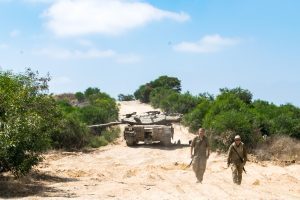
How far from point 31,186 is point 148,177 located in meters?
4.07

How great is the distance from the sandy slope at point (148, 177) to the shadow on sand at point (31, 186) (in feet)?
0.10

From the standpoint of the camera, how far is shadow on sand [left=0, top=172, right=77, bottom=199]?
50.6ft

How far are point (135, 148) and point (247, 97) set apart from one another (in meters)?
18.3

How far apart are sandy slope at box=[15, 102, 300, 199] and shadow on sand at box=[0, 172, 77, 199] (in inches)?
1.3

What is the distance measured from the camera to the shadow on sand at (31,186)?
15.4 m

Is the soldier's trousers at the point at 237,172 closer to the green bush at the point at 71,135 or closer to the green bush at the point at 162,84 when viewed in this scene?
the green bush at the point at 71,135

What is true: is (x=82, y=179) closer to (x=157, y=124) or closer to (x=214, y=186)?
(x=214, y=186)

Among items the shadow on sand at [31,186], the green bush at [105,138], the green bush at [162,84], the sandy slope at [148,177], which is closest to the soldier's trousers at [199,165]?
the sandy slope at [148,177]

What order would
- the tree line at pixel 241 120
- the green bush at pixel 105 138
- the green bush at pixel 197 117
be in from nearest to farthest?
the tree line at pixel 241 120
the green bush at pixel 105 138
the green bush at pixel 197 117

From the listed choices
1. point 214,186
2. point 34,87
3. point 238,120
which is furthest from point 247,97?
point 214,186

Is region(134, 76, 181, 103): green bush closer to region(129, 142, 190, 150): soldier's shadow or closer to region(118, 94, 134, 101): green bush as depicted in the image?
region(118, 94, 134, 101): green bush

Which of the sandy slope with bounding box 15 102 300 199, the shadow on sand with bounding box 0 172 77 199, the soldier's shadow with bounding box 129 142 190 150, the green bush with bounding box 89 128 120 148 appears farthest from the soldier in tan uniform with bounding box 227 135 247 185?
the green bush with bounding box 89 128 120 148

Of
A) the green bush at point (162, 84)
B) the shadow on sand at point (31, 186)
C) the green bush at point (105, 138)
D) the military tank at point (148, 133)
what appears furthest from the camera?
the green bush at point (162, 84)

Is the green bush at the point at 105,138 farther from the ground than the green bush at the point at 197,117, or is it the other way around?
the green bush at the point at 197,117
